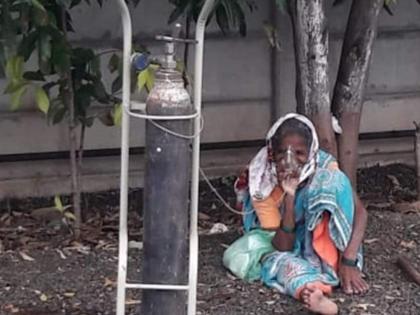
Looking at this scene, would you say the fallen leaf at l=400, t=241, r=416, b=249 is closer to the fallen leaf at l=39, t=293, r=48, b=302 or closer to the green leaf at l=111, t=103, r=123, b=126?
the green leaf at l=111, t=103, r=123, b=126

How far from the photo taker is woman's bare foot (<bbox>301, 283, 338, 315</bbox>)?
5137 mm

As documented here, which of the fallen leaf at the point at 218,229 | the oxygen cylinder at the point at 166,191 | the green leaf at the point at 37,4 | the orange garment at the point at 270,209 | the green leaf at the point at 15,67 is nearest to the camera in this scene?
the oxygen cylinder at the point at 166,191

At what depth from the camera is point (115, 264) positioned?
19.1 ft

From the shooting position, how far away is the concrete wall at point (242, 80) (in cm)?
690

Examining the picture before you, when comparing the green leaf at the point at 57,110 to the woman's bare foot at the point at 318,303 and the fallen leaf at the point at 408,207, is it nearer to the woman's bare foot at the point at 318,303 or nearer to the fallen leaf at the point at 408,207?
the woman's bare foot at the point at 318,303

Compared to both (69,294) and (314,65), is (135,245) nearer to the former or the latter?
(69,294)

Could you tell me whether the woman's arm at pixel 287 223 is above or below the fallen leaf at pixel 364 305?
above

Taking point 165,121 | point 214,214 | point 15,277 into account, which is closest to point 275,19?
point 214,214

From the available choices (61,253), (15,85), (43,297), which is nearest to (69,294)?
(43,297)

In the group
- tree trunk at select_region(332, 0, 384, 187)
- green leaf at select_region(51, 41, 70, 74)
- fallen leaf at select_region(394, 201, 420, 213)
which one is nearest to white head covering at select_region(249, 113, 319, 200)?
tree trunk at select_region(332, 0, 384, 187)

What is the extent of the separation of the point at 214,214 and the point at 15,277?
56.9 inches

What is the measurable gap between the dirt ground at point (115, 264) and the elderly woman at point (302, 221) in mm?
86

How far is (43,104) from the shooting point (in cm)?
557

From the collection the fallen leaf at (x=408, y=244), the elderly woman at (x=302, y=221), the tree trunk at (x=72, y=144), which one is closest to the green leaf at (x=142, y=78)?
the tree trunk at (x=72, y=144)
